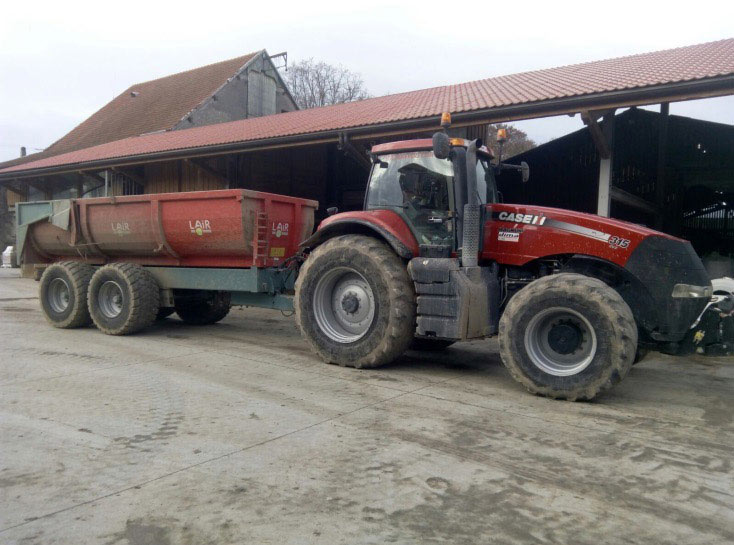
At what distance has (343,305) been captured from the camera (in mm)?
6500

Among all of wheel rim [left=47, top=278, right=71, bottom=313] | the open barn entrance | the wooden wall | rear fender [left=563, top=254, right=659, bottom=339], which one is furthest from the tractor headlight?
the wooden wall

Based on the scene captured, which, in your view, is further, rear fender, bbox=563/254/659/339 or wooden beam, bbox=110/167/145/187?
wooden beam, bbox=110/167/145/187

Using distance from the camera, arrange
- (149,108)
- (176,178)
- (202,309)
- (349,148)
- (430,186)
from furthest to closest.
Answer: (149,108)
(176,178)
(349,148)
(202,309)
(430,186)

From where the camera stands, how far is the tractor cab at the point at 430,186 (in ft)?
19.2

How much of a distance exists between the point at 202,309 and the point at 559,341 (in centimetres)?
632

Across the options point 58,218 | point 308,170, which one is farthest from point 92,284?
point 308,170

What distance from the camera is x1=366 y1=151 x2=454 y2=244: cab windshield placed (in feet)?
19.8

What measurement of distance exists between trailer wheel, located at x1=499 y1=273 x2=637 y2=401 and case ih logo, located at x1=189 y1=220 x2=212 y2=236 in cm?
425

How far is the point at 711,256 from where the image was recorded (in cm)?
1298

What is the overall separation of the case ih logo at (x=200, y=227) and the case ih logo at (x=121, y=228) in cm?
130

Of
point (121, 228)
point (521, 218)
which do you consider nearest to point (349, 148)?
point (121, 228)

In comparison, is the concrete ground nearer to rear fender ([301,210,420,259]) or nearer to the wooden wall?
rear fender ([301,210,420,259])

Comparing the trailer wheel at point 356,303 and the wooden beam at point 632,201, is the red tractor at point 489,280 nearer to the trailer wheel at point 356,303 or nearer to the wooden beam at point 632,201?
the trailer wheel at point 356,303

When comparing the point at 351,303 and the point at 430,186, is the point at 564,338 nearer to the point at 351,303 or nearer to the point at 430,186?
the point at 430,186
